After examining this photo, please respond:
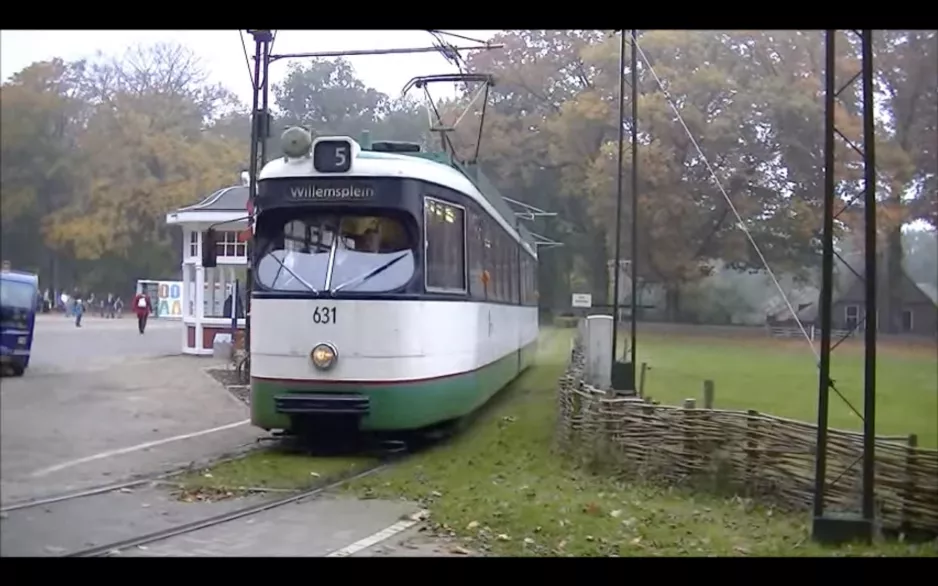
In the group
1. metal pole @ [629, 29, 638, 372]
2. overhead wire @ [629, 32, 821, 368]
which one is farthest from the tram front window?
metal pole @ [629, 29, 638, 372]

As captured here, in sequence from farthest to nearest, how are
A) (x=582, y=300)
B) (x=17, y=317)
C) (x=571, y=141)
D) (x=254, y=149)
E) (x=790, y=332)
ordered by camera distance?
(x=582, y=300), (x=571, y=141), (x=790, y=332), (x=254, y=149), (x=17, y=317)

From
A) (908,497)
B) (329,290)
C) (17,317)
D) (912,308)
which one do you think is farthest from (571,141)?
(17,317)

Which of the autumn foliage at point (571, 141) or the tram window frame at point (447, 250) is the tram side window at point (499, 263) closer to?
the autumn foliage at point (571, 141)

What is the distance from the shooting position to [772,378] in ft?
37.3

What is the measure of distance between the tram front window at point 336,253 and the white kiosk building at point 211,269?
241mm

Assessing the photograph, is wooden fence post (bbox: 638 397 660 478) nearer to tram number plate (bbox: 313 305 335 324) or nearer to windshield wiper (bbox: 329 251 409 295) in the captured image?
windshield wiper (bbox: 329 251 409 295)

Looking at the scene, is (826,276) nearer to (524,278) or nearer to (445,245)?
(445,245)

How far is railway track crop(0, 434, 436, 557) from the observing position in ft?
20.2

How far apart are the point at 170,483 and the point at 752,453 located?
13.3 ft

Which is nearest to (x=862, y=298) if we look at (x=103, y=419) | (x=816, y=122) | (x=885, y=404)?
(x=816, y=122)

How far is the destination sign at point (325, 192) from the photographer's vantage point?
9.21 m

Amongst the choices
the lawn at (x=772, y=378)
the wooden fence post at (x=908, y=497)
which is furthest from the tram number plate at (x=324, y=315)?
the wooden fence post at (x=908, y=497)

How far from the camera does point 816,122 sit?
31.0 ft

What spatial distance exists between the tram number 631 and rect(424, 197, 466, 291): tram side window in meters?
0.85
